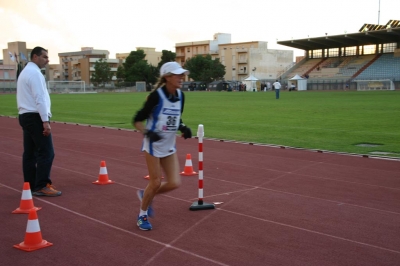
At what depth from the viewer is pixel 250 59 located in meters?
109

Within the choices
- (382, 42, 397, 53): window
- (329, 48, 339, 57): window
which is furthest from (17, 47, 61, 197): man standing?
(329, 48, 339, 57): window

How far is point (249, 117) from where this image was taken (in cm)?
2389

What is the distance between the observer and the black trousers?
7.64m

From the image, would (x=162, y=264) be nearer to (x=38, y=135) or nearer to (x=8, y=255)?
(x=8, y=255)

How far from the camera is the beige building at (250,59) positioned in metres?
111

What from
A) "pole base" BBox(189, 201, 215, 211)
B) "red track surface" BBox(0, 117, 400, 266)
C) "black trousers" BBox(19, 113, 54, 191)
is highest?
"black trousers" BBox(19, 113, 54, 191)

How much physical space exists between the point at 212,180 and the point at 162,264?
4.34 m

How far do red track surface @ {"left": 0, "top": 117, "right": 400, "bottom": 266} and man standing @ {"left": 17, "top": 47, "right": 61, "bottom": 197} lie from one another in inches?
18.1

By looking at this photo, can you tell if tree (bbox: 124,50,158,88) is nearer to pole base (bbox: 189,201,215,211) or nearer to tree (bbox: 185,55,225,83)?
tree (bbox: 185,55,225,83)

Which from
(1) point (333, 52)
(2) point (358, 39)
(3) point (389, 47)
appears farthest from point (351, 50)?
(3) point (389, 47)

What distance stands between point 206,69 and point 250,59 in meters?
12.5

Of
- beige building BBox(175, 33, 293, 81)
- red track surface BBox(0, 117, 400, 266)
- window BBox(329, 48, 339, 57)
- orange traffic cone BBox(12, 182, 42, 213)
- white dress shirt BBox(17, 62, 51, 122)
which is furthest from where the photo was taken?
beige building BBox(175, 33, 293, 81)

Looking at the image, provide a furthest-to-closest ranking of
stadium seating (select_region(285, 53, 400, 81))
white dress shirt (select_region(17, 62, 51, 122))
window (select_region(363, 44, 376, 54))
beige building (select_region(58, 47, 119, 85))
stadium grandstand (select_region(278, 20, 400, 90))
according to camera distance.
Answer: beige building (select_region(58, 47, 119, 85)), window (select_region(363, 44, 376, 54)), stadium grandstand (select_region(278, 20, 400, 90)), stadium seating (select_region(285, 53, 400, 81)), white dress shirt (select_region(17, 62, 51, 122))

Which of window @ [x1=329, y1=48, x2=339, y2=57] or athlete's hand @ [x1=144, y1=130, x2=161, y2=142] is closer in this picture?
athlete's hand @ [x1=144, y1=130, x2=161, y2=142]
